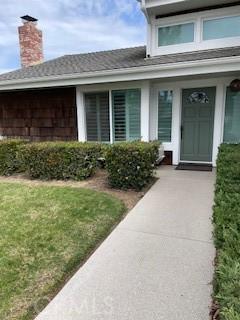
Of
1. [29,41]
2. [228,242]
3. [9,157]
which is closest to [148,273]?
[228,242]

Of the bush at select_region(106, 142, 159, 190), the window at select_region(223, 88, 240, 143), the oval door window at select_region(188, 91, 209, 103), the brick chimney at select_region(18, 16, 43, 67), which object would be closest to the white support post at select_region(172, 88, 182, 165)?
the oval door window at select_region(188, 91, 209, 103)

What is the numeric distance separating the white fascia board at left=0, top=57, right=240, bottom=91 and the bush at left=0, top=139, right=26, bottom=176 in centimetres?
197

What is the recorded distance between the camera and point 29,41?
10.9 metres

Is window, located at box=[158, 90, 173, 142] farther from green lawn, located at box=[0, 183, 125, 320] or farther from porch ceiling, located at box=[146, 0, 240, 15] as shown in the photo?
green lawn, located at box=[0, 183, 125, 320]

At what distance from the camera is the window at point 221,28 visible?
6.74 meters

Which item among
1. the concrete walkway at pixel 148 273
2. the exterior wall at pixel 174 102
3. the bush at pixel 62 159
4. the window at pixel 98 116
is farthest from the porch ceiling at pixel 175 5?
the concrete walkway at pixel 148 273

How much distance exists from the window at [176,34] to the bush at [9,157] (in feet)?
16.4

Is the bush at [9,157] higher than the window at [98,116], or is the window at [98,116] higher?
the window at [98,116]

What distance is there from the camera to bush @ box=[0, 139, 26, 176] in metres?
6.70

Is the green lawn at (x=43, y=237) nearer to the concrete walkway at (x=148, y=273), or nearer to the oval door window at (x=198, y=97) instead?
the concrete walkway at (x=148, y=273)

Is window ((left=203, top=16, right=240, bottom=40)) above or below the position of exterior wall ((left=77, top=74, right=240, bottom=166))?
above

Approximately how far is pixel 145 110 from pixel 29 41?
7023mm

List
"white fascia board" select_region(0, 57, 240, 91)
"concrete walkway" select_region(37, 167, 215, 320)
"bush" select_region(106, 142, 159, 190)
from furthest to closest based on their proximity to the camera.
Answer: "white fascia board" select_region(0, 57, 240, 91) < "bush" select_region(106, 142, 159, 190) < "concrete walkway" select_region(37, 167, 215, 320)

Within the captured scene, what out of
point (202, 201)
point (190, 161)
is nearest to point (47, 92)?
point (190, 161)
